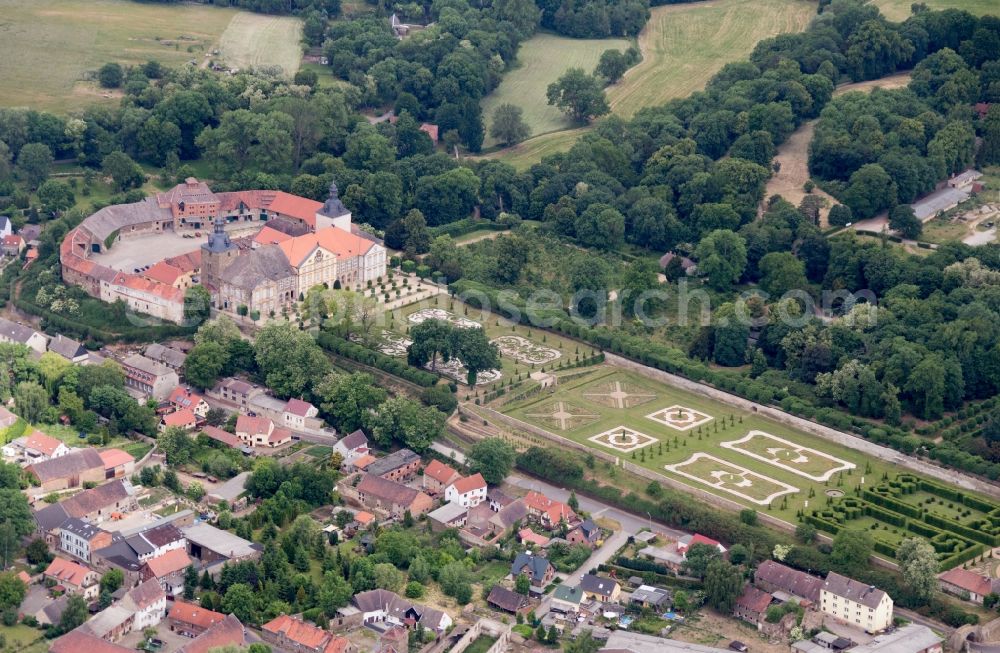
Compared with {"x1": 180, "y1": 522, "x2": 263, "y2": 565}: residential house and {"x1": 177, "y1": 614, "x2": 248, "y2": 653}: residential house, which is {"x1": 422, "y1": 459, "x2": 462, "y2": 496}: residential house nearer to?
{"x1": 180, "y1": 522, "x2": 263, "y2": 565}: residential house

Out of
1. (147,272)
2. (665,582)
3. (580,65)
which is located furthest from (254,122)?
(665,582)

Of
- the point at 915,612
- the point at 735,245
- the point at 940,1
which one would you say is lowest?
the point at 915,612

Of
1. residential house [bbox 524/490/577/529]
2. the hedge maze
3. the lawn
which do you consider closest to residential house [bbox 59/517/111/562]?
residential house [bbox 524/490/577/529]

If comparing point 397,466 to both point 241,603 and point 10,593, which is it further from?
point 10,593

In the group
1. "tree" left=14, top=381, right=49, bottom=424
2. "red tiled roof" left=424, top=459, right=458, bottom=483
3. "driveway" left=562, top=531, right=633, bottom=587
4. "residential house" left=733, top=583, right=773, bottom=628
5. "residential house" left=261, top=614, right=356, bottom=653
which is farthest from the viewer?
"tree" left=14, top=381, right=49, bottom=424

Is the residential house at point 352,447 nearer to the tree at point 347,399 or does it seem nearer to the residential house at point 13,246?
the tree at point 347,399

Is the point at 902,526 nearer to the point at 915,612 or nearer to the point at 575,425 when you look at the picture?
the point at 915,612

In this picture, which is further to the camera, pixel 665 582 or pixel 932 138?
pixel 932 138

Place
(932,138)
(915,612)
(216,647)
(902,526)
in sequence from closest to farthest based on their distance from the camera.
Answer: (216,647) < (915,612) < (902,526) < (932,138)
